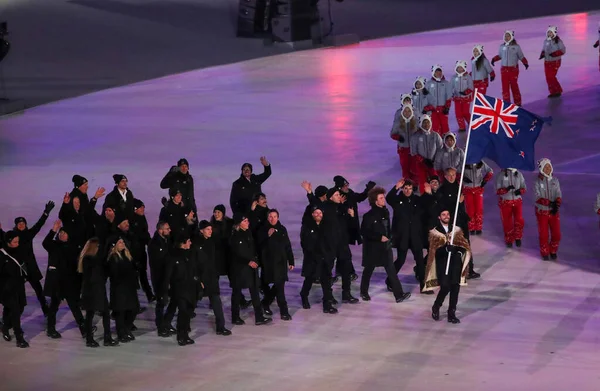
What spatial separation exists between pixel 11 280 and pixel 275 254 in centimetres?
328

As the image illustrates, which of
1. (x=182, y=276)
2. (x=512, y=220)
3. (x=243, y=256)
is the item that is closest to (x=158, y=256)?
(x=182, y=276)

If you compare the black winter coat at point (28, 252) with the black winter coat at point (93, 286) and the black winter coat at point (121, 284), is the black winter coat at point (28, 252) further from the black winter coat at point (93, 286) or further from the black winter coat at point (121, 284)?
the black winter coat at point (121, 284)

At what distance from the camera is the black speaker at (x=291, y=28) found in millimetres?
38906

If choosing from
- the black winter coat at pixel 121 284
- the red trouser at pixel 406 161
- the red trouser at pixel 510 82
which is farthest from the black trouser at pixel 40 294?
the red trouser at pixel 510 82

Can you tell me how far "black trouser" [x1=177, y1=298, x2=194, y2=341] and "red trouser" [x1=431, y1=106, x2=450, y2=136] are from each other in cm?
1089

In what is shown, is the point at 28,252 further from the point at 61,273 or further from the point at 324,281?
the point at 324,281

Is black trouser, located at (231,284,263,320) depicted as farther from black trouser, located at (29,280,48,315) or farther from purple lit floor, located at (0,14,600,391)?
black trouser, located at (29,280,48,315)

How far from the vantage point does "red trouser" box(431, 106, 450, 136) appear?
26.0 meters

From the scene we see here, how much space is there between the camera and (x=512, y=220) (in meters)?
19.9

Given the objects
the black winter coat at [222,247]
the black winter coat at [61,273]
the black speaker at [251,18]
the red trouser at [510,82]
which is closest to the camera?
the black winter coat at [61,273]

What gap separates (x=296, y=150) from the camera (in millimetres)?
26578

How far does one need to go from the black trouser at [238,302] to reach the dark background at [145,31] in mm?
17203

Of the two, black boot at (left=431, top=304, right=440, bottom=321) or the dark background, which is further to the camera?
the dark background

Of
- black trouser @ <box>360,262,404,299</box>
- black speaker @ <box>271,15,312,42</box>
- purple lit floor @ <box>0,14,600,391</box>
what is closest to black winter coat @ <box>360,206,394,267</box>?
black trouser @ <box>360,262,404,299</box>
